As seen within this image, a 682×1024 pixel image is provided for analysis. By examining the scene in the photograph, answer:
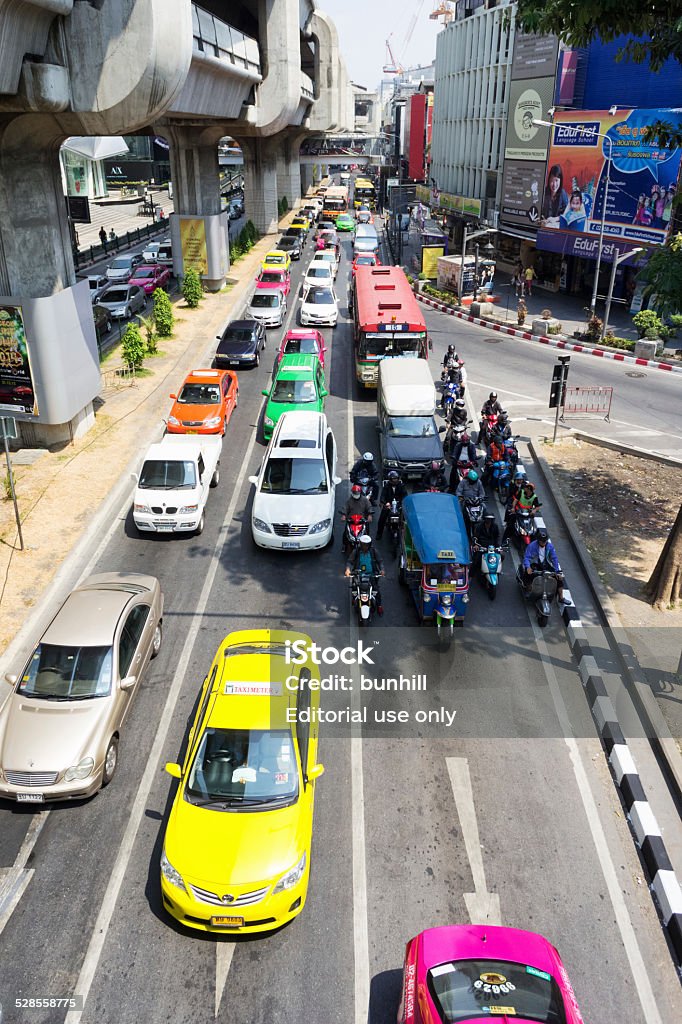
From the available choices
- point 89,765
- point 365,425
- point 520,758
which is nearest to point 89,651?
point 89,765

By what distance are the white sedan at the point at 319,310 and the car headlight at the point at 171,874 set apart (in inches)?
1168

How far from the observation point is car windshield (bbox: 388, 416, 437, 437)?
18750 millimetres

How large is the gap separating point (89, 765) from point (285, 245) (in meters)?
49.0

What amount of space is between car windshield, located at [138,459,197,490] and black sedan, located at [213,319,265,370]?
41.4 ft

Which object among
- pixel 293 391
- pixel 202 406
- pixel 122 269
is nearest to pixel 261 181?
pixel 122 269

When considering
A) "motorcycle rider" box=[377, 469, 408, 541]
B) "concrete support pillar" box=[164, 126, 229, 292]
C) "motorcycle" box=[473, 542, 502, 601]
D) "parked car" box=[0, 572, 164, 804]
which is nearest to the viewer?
"parked car" box=[0, 572, 164, 804]

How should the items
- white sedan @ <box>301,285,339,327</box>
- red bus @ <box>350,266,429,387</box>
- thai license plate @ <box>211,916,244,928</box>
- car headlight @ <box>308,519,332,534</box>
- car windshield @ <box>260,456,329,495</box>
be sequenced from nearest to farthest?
thai license plate @ <box>211,916,244,928</box>
car headlight @ <box>308,519,332,534</box>
car windshield @ <box>260,456,329,495</box>
red bus @ <box>350,266,429,387</box>
white sedan @ <box>301,285,339,327</box>

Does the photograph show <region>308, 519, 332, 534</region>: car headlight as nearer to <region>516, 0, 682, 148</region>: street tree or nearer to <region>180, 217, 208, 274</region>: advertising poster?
<region>516, 0, 682, 148</region>: street tree

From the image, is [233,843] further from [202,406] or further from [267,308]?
[267,308]

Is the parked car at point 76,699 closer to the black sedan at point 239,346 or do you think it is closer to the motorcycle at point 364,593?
the motorcycle at point 364,593

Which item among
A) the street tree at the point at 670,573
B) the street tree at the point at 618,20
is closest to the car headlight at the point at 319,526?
the street tree at the point at 670,573

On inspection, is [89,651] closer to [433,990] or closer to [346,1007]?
[346,1007]

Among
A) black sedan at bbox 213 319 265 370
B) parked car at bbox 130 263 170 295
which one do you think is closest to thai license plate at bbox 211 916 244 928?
black sedan at bbox 213 319 265 370

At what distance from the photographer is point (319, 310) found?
34938 mm
